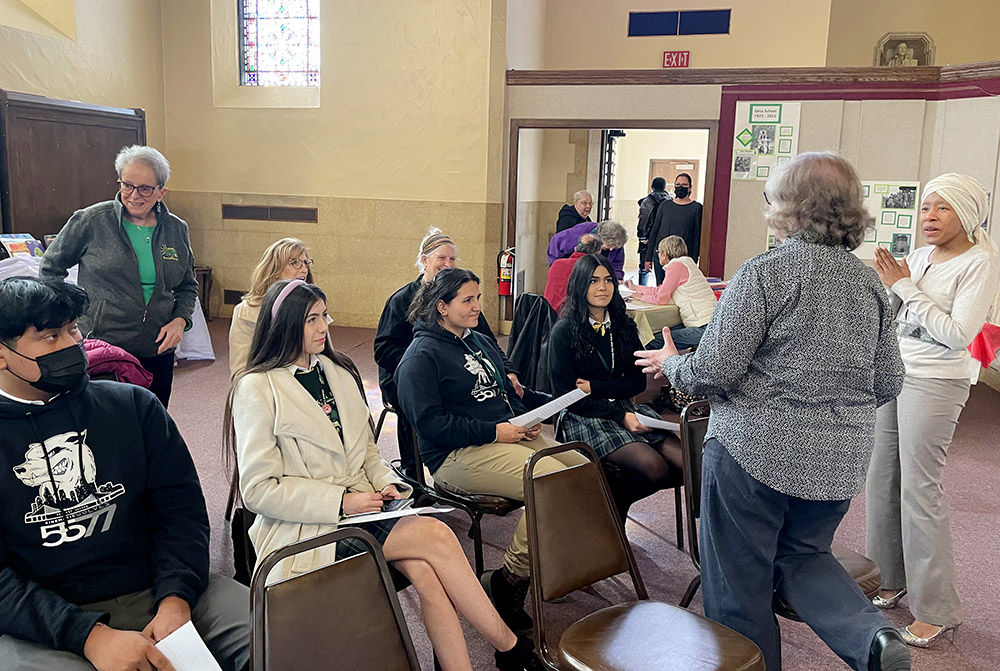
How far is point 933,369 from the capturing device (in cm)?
258

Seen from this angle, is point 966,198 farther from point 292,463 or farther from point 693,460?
point 292,463

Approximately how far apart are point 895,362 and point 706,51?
8.71m

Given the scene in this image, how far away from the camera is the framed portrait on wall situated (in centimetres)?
1052

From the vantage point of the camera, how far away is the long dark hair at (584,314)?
130 inches

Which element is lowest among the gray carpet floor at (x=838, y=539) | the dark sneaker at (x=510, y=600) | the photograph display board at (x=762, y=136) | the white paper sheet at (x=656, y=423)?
the gray carpet floor at (x=838, y=539)

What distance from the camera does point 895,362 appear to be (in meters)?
1.97

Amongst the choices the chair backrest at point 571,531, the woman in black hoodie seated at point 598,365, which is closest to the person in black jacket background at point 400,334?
the woman in black hoodie seated at point 598,365

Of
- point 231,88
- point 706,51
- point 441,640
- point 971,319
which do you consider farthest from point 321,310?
point 706,51

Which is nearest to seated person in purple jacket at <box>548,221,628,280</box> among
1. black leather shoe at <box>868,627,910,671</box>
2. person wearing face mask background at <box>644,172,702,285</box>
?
person wearing face mask background at <box>644,172,702,285</box>

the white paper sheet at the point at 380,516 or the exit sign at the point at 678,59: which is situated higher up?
the exit sign at the point at 678,59

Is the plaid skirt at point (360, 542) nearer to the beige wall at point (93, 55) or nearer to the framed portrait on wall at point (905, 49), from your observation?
the beige wall at point (93, 55)

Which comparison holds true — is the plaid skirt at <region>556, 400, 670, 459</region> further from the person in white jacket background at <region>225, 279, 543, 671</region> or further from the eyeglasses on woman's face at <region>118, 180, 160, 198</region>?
the eyeglasses on woman's face at <region>118, 180, 160, 198</region>

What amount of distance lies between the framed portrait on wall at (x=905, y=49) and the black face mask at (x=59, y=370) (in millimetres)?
11123

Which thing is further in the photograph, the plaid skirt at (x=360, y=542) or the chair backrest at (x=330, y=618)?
the plaid skirt at (x=360, y=542)
